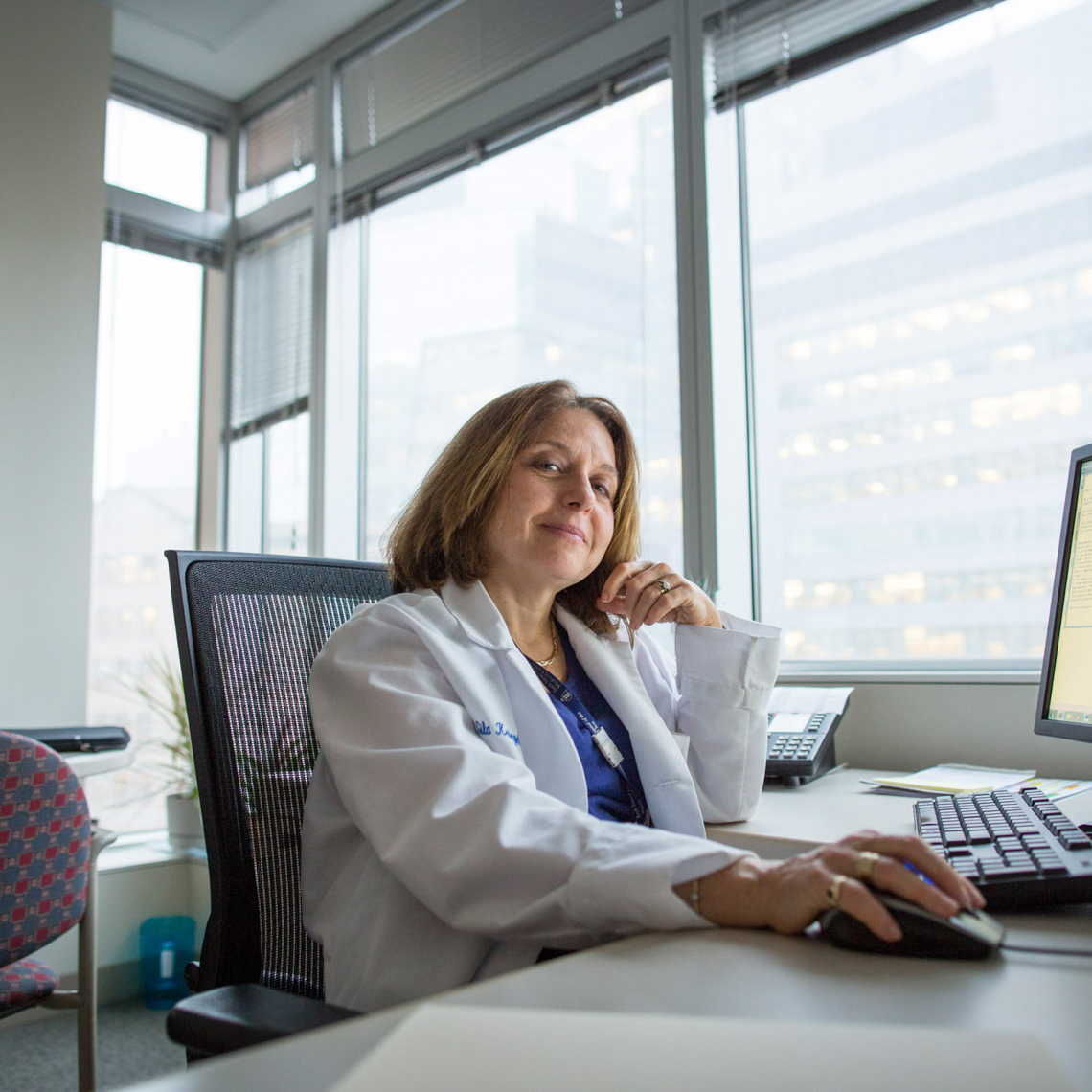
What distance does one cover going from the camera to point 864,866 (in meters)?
0.73

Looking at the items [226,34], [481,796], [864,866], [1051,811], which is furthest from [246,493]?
[864,866]

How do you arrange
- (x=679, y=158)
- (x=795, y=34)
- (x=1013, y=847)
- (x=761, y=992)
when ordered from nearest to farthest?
(x=761, y=992)
(x=1013, y=847)
(x=795, y=34)
(x=679, y=158)

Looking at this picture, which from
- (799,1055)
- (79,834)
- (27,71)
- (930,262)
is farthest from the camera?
(27,71)

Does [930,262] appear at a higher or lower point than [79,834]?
higher

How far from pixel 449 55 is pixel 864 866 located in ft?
10.0

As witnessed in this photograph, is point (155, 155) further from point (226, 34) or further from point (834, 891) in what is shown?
point (834, 891)

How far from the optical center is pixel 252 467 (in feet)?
12.3

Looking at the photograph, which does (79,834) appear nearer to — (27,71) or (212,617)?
(212,617)

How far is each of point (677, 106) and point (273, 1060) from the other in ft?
8.04

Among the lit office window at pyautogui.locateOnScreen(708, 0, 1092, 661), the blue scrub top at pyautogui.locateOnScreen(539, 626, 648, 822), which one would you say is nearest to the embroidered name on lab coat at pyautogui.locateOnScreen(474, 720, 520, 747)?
the blue scrub top at pyautogui.locateOnScreen(539, 626, 648, 822)

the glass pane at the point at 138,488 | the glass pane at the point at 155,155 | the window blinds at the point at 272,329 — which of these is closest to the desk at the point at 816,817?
the glass pane at the point at 138,488

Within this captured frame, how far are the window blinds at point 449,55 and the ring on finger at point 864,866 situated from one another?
250 cm

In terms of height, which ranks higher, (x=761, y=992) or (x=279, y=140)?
(x=279, y=140)

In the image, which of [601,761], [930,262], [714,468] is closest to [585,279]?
[714,468]
